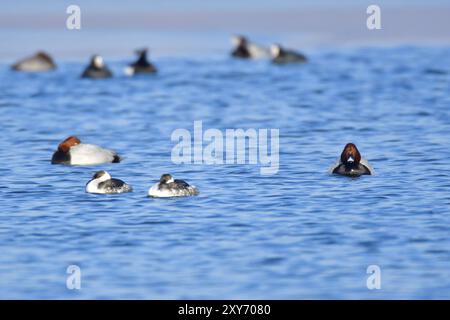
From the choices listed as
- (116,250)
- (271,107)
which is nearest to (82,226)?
(116,250)

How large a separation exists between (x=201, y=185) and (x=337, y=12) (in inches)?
867

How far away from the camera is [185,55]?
3409 centimetres

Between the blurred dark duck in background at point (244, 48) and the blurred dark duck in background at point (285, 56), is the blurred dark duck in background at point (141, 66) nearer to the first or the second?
the blurred dark duck in background at point (285, 56)

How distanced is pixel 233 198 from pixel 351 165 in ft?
7.51

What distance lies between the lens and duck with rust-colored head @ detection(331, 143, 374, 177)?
17.3 m

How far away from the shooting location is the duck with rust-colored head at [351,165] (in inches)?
681

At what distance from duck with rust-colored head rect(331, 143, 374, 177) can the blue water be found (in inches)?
7.1

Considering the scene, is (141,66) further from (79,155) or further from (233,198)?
(233,198)

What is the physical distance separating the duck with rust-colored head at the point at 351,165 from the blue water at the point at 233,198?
0.18 meters

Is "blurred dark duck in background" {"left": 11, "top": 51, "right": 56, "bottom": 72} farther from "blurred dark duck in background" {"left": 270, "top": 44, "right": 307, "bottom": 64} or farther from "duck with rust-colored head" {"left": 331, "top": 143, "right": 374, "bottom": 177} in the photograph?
"duck with rust-colored head" {"left": 331, "top": 143, "right": 374, "bottom": 177}

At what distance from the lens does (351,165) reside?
17328mm

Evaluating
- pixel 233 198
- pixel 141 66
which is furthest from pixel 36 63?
pixel 233 198

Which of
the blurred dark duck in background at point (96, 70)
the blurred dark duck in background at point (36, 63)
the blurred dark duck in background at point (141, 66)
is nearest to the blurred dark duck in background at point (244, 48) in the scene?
the blurred dark duck in background at point (141, 66)
